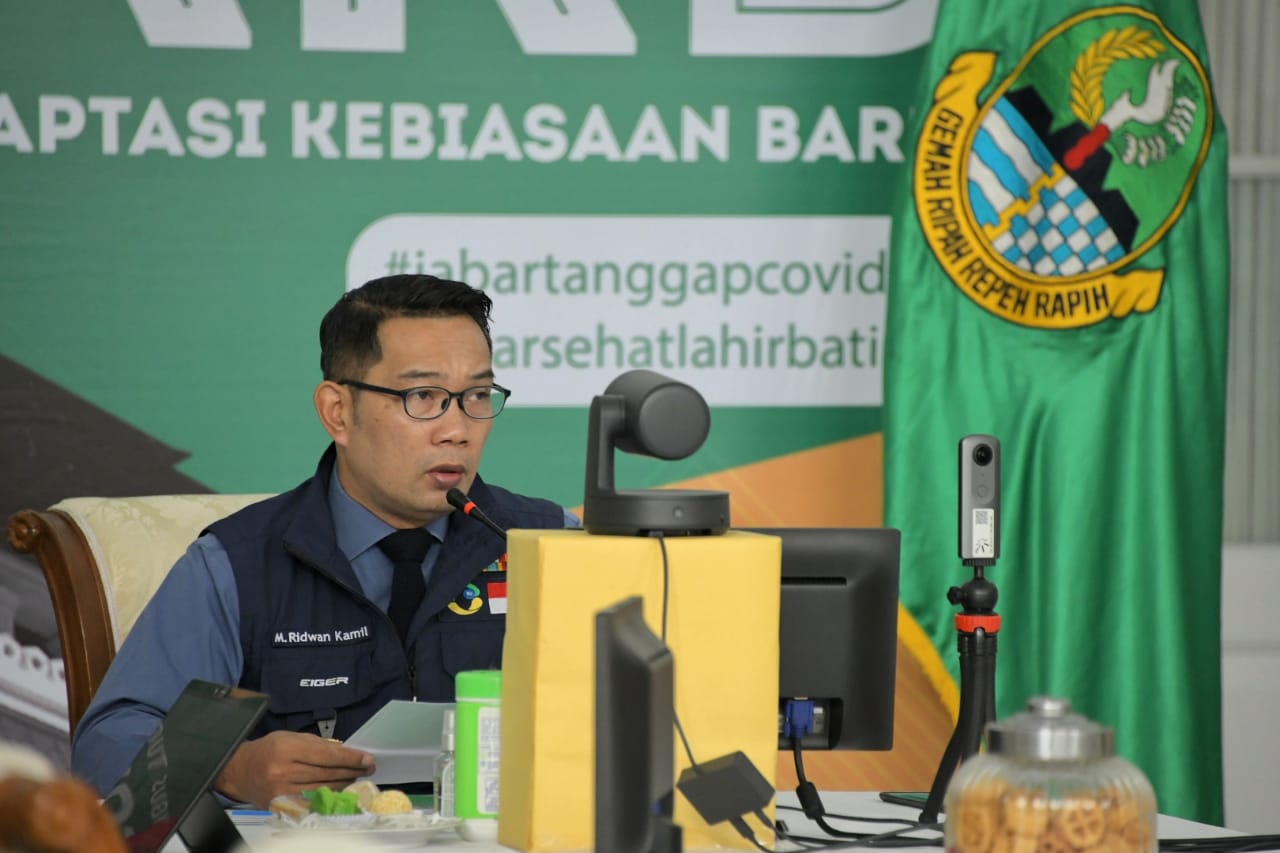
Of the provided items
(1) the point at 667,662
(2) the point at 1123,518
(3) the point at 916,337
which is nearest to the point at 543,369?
(3) the point at 916,337

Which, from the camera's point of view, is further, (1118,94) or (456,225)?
(456,225)

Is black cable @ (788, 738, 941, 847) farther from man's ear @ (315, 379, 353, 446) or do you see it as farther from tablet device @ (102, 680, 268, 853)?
man's ear @ (315, 379, 353, 446)

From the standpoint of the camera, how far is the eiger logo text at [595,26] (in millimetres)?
3164

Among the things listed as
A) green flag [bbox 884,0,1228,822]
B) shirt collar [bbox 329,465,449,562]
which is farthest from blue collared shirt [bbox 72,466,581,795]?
green flag [bbox 884,0,1228,822]

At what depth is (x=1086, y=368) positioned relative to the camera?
3.03 metres

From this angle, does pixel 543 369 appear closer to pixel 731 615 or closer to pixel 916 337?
pixel 916 337

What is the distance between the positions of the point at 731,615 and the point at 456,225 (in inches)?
76.6

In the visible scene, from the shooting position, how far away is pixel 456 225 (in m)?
3.22

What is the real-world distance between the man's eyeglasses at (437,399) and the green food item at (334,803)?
75cm

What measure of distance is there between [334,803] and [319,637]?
54cm

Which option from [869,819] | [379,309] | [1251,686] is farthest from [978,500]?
[1251,686]

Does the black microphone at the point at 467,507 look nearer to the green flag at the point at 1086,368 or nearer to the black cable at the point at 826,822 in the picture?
the black cable at the point at 826,822

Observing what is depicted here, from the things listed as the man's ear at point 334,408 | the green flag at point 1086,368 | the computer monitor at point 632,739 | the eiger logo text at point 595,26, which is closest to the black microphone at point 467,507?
the man's ear at point 334,408

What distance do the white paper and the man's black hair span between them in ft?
2.39
